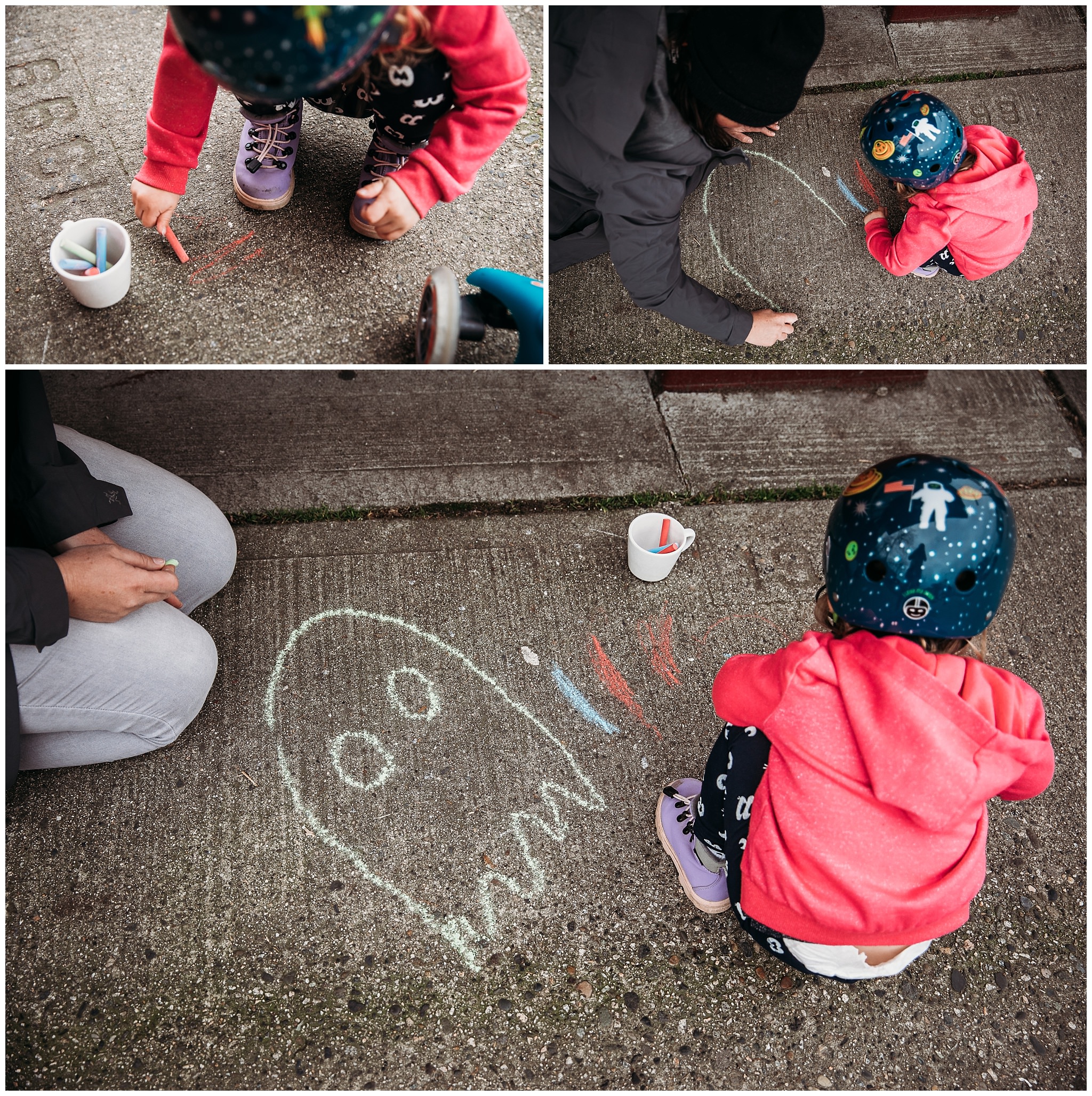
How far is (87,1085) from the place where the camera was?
1.75m

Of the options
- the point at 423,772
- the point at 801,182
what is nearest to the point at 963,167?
the point at 801,182

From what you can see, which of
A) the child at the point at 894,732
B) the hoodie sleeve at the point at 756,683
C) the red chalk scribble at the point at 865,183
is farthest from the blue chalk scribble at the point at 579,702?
the red chalk scribble at the point at 865,183

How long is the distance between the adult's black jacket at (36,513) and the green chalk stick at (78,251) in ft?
1.19

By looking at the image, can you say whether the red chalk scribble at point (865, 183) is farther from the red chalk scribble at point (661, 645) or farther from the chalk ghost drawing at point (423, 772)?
the chalk ghost drawing at point (423, 772)

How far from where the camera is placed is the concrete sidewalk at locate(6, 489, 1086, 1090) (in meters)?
1.81

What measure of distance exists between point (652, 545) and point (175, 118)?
166cm

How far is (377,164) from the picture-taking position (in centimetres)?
218

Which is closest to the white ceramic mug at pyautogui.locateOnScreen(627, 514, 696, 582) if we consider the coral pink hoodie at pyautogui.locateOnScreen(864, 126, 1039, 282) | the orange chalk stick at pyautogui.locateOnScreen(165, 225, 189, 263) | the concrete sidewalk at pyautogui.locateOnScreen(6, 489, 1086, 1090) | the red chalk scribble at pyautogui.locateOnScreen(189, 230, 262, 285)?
the concrete sidewalk at pyautogui.locateOnScreen(6, 489, 1086, 1090)

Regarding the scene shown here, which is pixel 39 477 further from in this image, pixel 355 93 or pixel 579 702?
pixel 579 702

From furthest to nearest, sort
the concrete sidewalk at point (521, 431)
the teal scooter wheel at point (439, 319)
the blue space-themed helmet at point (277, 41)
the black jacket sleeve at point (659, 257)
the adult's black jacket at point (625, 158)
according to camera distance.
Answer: the concrete sidewalk at point (521, 431) < the black jacket sleeve at point (659, 257) < the teal scooter wheel at point (439, 319) < the adult's black jacket at point (625, 158) < the blue space-themed helmet at point (277, 41)

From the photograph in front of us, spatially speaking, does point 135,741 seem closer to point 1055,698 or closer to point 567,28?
point 567,28

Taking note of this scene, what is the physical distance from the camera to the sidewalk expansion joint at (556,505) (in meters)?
2.45

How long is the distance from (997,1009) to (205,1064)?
1.88 meters

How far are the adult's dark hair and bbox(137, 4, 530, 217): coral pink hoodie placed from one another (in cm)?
36
